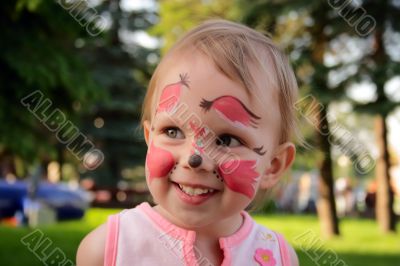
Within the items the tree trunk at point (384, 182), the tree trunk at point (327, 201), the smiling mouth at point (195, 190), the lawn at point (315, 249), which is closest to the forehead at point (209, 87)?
the smiling mouth at point (195, 190)

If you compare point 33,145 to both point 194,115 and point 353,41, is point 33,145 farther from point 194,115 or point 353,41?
point 353,41

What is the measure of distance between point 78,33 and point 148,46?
18.5m

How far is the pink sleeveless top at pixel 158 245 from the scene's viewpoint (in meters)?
1.86

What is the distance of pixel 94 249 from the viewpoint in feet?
6.15

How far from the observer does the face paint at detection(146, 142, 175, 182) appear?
5.77 feet

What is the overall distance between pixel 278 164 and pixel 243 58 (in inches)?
16.1

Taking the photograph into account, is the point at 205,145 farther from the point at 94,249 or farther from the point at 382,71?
the point at 382,71

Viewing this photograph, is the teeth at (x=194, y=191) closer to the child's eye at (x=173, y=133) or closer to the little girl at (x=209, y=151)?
the little girl at (x=209, y=151)

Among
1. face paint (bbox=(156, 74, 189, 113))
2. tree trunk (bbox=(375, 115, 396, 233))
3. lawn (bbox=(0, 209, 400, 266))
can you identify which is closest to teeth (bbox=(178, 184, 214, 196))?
face paint (bbox=(156, 74, 189, 113))

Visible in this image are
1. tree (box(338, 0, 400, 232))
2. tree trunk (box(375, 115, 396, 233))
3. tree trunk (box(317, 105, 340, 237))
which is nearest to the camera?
tree (box(338, 0, 400, 232))

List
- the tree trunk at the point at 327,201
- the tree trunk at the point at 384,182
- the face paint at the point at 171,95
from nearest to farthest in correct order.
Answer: the face paint at the point at 171,95 → the tree trunk at the point at 327,201 → the tree trunk at the point at 384,182

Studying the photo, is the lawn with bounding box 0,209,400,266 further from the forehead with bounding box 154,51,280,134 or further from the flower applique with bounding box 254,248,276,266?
the forehead with bounding box 154,51,280,134

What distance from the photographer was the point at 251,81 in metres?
1.81

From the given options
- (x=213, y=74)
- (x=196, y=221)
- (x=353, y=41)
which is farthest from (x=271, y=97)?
(x=353, y=41)
